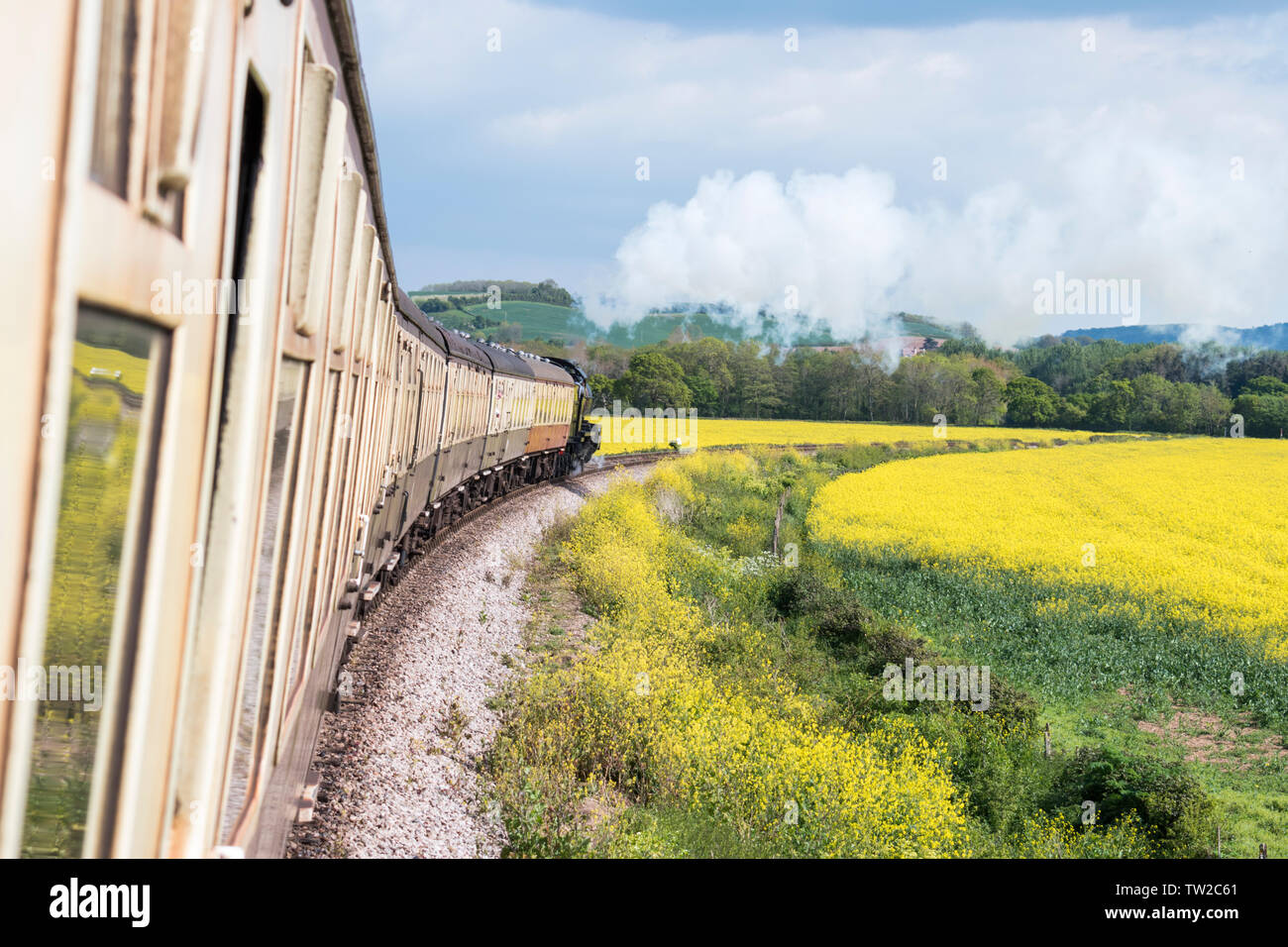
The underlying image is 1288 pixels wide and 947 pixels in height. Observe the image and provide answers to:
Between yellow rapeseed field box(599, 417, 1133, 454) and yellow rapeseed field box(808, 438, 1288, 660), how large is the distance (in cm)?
1171

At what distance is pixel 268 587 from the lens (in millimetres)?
2242

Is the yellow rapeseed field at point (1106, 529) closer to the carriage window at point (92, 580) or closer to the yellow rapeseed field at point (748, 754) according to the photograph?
the yellow rapeseed field at point (748, 754)

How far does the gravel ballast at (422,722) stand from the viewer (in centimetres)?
548

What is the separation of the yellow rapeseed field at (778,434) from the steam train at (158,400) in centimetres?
3609

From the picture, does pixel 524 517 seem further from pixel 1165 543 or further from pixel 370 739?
pixel 1165 543

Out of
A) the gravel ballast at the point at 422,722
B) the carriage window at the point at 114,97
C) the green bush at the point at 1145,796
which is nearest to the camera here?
the carriage window at the point at 114,97

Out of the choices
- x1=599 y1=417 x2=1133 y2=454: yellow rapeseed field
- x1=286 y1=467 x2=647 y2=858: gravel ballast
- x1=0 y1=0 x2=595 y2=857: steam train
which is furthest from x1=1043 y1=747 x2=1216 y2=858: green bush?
x1=599 y1=417 x2=1133 y2=454: yellow rapeseed field

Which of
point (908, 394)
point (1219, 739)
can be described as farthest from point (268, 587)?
point (908, 394)

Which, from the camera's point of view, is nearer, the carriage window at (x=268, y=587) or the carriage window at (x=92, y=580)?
the carriage window at (x=92, y=580)

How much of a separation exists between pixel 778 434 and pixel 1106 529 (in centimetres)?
3477
